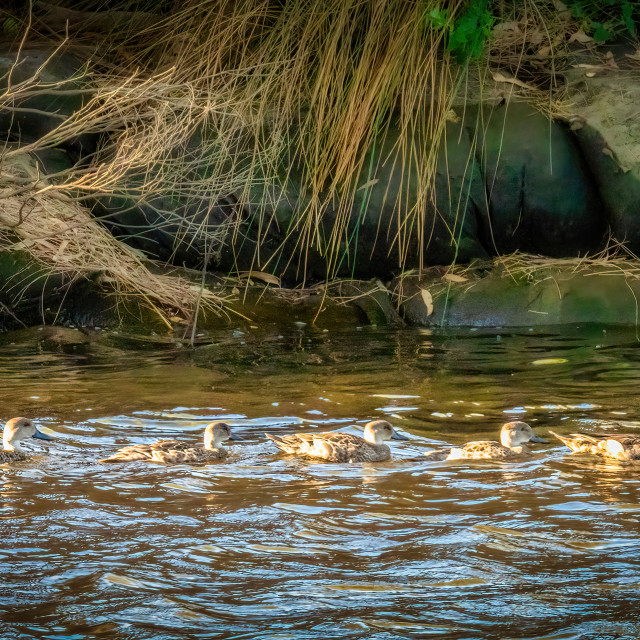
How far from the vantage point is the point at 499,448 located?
636 cm

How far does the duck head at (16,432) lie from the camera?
6555 mm

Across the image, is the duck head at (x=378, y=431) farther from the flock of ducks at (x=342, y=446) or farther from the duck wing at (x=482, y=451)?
the duck wing at (x=482, y=451)

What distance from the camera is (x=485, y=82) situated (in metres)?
11.7

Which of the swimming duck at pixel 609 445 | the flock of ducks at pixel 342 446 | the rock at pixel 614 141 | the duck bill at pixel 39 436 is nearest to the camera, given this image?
the swimming duck at pixel 609 445

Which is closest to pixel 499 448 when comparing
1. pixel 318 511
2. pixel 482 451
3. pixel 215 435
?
pixel 482 451

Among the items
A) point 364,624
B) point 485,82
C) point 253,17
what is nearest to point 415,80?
point 485,82

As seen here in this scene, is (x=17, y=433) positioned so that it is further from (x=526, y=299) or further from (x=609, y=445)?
(x=526, y=299)

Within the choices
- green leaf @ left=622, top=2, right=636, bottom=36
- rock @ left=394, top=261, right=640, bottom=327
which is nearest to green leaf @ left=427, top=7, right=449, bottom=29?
green leaf @ left=622, top=2, right=636, bottom=36

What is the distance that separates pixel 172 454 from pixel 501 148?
6291 mm

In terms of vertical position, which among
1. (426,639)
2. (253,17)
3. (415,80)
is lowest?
(426,639)

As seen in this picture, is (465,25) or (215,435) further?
(465,25)

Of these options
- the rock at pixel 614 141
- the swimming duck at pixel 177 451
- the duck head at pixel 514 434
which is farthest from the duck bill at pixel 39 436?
the rock at pixel 614 141

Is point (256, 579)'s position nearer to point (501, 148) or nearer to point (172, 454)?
point (172, 454)

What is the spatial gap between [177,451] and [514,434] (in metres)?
1.89
